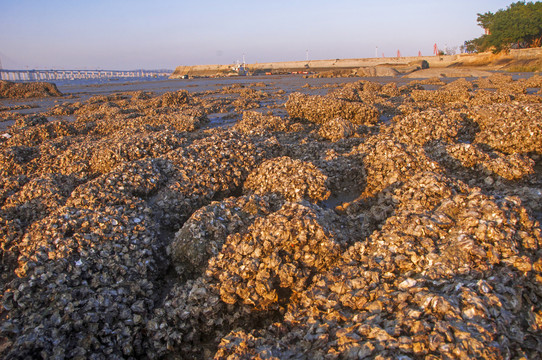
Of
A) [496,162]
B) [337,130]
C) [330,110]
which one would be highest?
[330,110]

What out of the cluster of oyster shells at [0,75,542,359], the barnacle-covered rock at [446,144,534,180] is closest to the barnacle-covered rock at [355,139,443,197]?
the cluster of oyster shells at [0,75,542,359]

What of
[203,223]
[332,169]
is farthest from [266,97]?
[203,223]

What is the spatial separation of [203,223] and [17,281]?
2085 mm

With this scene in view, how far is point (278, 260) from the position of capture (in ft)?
11.1

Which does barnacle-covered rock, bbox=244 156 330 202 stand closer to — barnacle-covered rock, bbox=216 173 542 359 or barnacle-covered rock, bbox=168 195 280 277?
barnacle-covered rock, bbox=168 195 280 277

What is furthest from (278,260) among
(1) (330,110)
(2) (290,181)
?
(1) (330,110)

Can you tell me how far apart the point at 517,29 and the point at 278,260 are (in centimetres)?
6051

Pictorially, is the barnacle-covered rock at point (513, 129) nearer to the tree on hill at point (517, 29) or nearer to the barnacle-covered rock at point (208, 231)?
the barnacle-covered rock at point (208, 231)

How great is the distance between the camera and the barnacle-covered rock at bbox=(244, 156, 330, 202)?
4.95 m

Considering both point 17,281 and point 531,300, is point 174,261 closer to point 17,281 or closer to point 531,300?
point 17,281

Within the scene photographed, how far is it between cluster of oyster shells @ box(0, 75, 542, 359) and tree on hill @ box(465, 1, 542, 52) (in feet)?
177

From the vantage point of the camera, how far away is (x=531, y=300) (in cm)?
267

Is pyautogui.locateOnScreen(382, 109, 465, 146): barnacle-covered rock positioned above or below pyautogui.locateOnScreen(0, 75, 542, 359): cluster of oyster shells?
above

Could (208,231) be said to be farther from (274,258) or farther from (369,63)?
(369,63)
